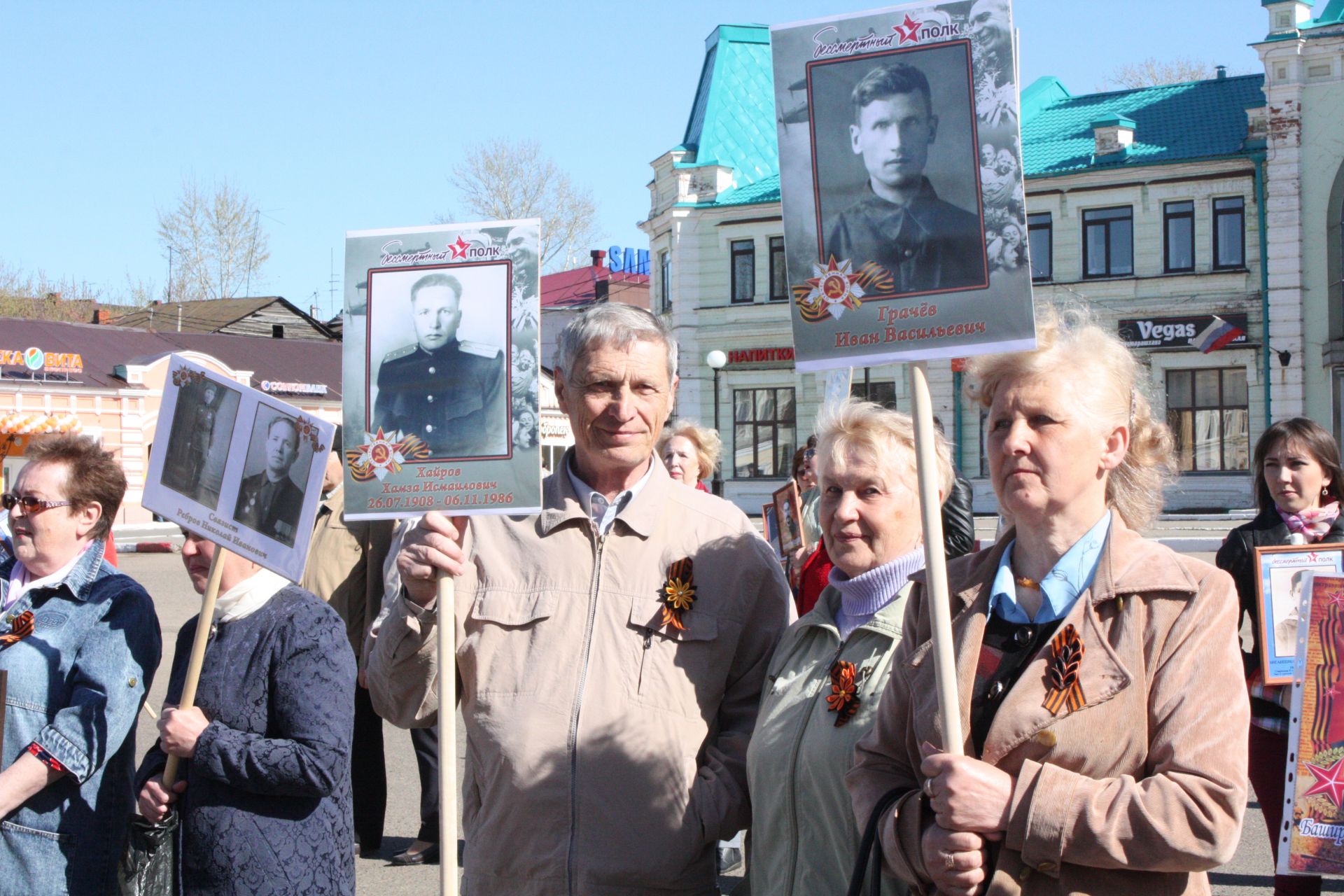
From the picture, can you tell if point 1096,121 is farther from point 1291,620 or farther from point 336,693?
point 336,693

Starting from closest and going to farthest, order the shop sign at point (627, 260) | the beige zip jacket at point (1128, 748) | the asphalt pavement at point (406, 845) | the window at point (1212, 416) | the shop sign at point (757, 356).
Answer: the beige zip jacket at point (1128, 748) → the asphalt pavement at point (406, 845) → the window at point (1212, 416) → the shop sign at point (757, 356) → the shop sign at point (627, 260)

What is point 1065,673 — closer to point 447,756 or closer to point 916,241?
point 916,241

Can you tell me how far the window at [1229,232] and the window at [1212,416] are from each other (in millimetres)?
2498

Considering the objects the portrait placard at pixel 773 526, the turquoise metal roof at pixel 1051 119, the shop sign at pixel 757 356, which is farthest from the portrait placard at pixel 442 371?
the shop sign at pixel 757 356

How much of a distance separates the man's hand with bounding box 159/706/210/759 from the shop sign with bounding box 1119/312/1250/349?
29473 mm

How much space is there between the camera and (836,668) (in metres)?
3.10

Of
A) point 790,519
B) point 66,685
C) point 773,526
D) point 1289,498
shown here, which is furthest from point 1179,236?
point 66,685

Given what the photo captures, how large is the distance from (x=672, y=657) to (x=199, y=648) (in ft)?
3.99

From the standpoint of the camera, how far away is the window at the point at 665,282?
37062 mm

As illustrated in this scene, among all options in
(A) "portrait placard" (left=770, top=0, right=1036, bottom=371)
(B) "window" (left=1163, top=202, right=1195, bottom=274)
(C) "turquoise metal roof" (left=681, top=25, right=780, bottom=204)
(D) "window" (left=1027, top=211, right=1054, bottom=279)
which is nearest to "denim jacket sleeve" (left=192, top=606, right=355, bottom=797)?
(A) "portrait placard" (left=770, top=0, right=1036, bottom=371)

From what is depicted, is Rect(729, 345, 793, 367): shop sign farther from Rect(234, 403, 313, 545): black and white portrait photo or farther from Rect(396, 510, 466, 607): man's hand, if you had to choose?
Rect(396, 510, 466, 607): man's hand

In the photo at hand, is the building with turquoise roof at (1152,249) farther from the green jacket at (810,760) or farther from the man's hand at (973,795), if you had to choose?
the man's hand at (973,795)

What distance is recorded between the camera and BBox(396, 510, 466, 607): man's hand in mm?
3059

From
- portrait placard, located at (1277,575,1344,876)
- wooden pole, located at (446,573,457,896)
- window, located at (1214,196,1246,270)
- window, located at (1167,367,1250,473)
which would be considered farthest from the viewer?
window, located at (1214,196,1246,270)
